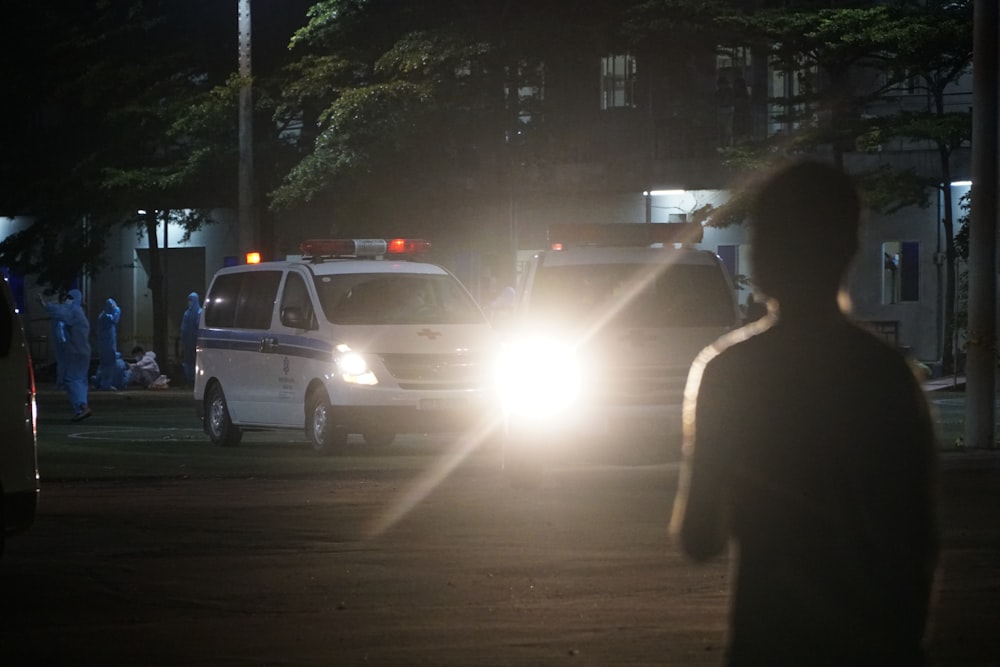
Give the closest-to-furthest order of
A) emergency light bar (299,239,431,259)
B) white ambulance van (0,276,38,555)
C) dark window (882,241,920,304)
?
white ambulance van (0,276,38,555)
emergency light bar (299,239,431,259)
dark window (882,241,920,304)

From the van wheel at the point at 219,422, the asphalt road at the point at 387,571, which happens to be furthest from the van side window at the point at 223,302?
the asphalt road at the point at 387,571

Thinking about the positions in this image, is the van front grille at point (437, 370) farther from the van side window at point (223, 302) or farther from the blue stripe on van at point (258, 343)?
the van side window at point (223, 302)

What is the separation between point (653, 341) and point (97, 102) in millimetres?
23245

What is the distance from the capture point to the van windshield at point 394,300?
65.6 feet

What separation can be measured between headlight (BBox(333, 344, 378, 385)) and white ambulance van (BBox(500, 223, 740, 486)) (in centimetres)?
251

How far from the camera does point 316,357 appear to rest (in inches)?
774

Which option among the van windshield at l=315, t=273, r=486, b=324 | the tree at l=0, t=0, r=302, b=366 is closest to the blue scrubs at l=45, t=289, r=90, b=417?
the van windshield at l=315, t=273, r=486, b=324

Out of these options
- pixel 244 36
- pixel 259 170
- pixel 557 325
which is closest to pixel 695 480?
pixel 557 325

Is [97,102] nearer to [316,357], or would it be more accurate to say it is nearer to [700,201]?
[700,201]

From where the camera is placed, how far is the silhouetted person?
3.52 meters

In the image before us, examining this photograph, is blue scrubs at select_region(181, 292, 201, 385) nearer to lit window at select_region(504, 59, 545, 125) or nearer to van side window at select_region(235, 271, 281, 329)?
lit window at select_region(504, 59, 545, 125)

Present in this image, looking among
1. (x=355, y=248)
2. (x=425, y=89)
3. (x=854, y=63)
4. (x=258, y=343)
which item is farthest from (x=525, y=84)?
(x=258, y=343)

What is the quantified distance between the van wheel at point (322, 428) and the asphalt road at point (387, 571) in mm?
1376

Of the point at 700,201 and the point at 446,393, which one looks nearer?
the point at 446,393
